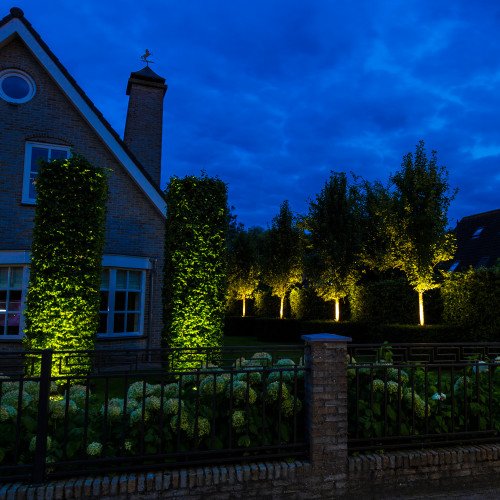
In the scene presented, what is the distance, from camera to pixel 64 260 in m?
9.05

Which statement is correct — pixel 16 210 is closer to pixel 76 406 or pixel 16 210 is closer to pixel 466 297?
pixel 76 406

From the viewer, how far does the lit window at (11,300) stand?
11.4m

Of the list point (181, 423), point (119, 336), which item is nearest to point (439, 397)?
point (181, 423)

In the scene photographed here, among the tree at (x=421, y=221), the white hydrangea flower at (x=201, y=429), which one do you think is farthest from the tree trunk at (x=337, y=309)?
the white hydrangea flower at (x=201, y=429)

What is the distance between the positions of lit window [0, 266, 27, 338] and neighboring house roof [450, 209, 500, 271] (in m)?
24.0

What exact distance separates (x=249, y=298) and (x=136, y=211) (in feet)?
53.3

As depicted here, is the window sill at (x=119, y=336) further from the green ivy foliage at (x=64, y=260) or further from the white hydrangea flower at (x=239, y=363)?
the white hydrangea flower at (x=239, y=363)

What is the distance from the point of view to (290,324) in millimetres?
20078

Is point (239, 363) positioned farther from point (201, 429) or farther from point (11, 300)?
point (11, 300)

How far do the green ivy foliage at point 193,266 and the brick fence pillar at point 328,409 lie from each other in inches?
232

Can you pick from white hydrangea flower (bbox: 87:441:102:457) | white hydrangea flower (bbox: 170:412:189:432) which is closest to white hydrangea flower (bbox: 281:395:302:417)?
white hydrangea flower (bbox: 170:412:189:432)

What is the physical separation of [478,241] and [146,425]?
28.6 metres

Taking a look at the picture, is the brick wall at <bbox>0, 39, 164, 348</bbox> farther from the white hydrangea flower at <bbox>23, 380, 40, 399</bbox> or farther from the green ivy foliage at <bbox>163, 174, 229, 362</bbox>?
the white hydrangea flower at <bbox>23, 380, 40, 399</bbox>

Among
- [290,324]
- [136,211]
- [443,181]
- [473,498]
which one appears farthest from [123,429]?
[290,324]
